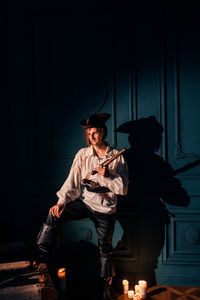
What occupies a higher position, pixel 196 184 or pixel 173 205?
pixel 196 184

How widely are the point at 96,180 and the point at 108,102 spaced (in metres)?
1.00

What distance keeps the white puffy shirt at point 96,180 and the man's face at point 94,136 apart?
0.34 ft

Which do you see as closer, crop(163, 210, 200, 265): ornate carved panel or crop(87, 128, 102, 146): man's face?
crop(87, 128, 102, 146): man's face

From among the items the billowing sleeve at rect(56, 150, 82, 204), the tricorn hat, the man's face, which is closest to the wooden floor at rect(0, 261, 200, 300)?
the billowing sleeve at rect(56, 150, 82, 204)

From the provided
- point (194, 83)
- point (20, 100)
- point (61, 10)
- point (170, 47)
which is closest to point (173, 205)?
point (194, 83)

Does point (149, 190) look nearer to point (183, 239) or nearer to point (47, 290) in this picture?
point (183, 239)

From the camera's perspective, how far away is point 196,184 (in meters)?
2.97

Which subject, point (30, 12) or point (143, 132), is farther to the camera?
point (30, 12)

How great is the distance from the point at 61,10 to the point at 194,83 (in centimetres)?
183

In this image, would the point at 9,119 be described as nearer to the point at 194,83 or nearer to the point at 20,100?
the point at 20,100

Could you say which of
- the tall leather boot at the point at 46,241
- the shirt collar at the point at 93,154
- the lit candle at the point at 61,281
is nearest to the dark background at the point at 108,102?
the shirt collar at the point at 93,154

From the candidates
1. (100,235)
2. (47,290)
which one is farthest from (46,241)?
(100,235)

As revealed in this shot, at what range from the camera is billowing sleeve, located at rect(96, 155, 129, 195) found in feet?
8.31

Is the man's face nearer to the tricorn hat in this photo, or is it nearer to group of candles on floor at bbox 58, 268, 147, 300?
the tricorn hat
